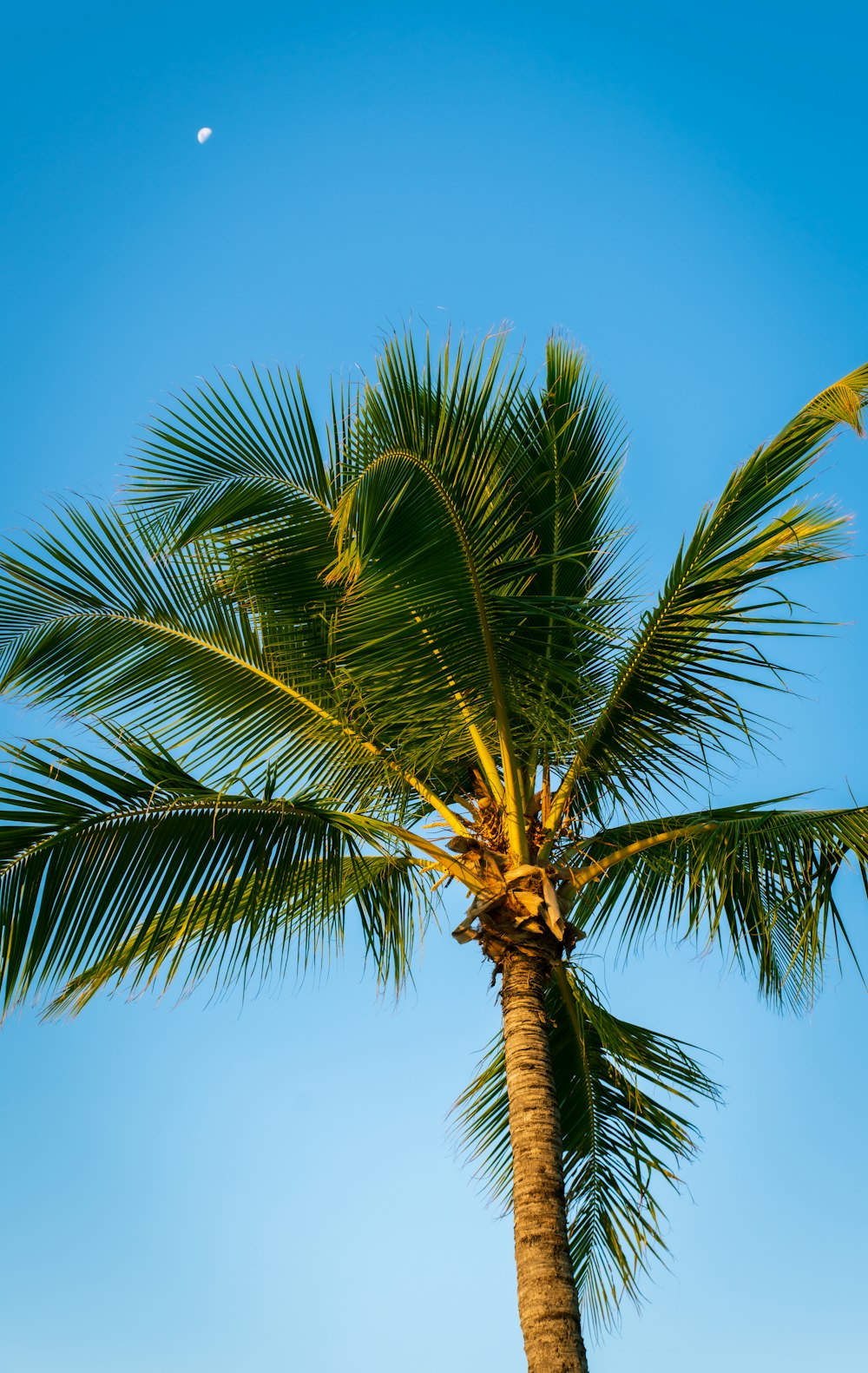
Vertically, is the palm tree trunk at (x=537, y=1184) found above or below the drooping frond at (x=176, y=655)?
below

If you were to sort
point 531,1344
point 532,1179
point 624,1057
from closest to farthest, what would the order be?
point 531,1344, point 532,1179, point 624,1057

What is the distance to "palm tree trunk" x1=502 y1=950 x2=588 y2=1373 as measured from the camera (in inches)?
188

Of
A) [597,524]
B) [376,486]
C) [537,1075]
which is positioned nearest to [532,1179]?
[537,1075]

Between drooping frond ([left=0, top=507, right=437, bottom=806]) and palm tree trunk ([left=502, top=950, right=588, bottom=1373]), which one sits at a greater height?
drooping frond ([left=0, top=507, right=437, bottom=806])

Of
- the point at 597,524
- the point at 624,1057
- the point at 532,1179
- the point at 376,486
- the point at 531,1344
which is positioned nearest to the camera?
the point at 531,1344

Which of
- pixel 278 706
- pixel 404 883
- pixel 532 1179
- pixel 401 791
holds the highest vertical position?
pixel 278 706

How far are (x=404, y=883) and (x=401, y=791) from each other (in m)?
0.52

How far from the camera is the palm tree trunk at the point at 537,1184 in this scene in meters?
4.79

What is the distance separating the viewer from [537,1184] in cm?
519

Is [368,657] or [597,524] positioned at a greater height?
[597,524]

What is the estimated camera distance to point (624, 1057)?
637 cm

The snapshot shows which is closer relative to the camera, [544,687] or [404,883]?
[544,687]

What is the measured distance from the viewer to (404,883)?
22.0 ft

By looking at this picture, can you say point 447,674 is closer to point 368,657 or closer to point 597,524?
point 368,657
